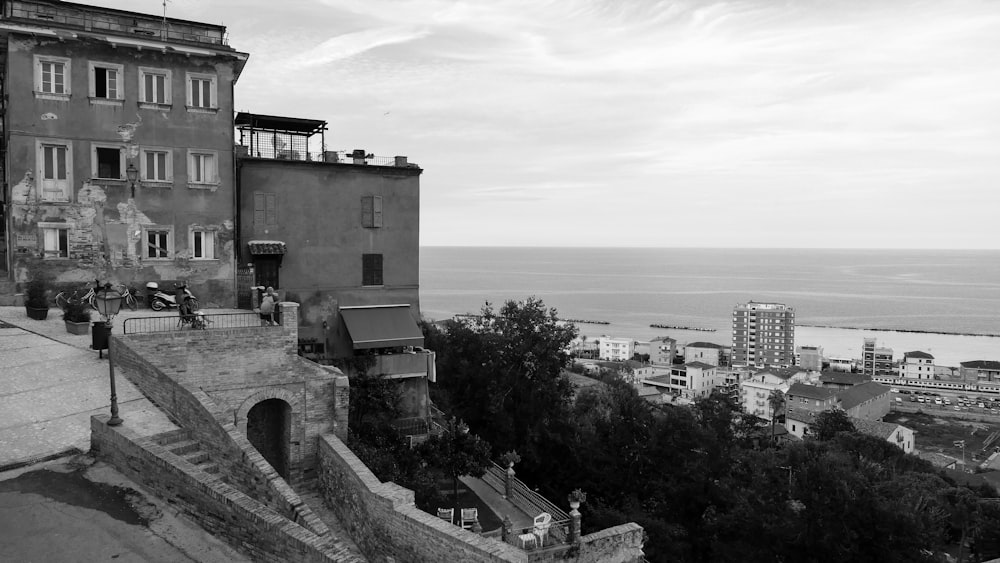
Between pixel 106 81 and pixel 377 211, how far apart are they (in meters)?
9.08

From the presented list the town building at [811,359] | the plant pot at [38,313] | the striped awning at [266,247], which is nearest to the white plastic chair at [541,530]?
the striped awning at [266,247]

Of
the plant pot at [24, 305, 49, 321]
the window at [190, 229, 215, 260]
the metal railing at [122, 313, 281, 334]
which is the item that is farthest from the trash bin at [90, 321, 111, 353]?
the window at [190, 229, 215, 260]

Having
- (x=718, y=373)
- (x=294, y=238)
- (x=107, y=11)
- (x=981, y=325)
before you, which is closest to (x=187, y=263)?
(x=294, y=238)

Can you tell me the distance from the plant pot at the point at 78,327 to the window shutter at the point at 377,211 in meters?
9.46

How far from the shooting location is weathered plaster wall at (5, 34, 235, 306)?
19.5 m

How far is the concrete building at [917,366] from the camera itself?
95.9 metres

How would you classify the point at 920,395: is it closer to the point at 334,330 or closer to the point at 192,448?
the point at 334,330

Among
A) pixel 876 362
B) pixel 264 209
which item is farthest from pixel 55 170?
pixel 876 362

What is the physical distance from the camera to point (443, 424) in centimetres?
2533

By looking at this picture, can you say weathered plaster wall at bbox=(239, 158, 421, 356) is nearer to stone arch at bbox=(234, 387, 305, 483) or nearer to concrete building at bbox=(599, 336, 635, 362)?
stone arch at bbox=(234, 387, 305, 483)

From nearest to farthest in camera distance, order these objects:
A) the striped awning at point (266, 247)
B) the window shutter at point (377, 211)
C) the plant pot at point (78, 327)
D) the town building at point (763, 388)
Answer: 1. the plant pot at point (78, 327)
2. the striped awning at point (266, 247)
3. the window shutter at point (377, 211)
4. the town building at point (763, 388)

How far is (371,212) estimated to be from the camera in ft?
78.3

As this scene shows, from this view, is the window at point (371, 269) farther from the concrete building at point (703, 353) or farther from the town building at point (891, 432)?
the concrete building at point (703, 353)

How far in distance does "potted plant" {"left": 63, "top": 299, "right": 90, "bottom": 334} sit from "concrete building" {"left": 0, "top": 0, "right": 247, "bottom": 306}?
307cm
